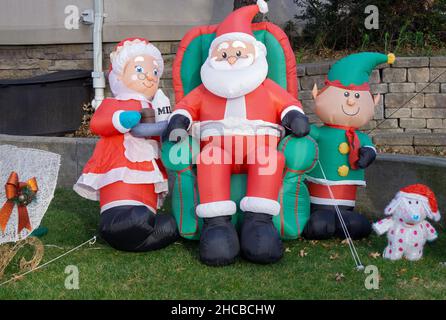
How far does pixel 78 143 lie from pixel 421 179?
126 inches

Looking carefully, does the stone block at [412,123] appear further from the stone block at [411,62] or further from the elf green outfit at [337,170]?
the elf green outfit at [337,170]

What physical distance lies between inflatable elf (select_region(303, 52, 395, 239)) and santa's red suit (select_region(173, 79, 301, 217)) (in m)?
0.36

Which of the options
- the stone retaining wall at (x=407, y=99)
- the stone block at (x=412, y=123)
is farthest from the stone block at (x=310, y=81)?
the stone block at (x=412, y=123)

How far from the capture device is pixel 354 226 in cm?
482

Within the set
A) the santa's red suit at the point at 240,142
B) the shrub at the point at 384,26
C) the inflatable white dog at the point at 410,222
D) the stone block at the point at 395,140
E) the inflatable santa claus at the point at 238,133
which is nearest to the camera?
the inflatable white dog at the point at 410,222

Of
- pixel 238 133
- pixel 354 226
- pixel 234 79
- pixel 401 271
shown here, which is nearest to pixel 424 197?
pixel 401 271

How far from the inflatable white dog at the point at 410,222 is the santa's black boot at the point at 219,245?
88 cm

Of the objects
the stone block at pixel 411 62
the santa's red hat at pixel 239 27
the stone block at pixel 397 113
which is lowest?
the stone block at pixel 397 113

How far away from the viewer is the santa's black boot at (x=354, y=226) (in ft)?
15.8

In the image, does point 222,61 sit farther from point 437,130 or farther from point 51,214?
point 437,130

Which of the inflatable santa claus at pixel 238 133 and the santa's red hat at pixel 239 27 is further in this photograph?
the santa's red hat at pixel 239 27

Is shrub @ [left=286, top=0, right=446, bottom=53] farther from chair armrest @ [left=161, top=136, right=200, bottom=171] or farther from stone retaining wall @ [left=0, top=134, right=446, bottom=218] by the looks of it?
chair armrest @ [left=161, top=136, right=200, bottom=171]

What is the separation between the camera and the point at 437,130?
6.71 meters

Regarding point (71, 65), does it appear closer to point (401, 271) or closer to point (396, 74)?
point (396, 74)
